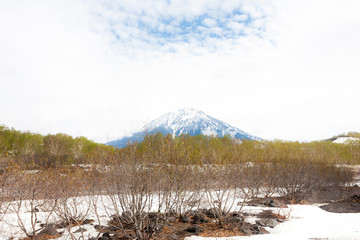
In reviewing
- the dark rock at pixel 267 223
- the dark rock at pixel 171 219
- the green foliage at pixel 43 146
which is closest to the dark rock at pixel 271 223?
the dark rock at pixel 267 223

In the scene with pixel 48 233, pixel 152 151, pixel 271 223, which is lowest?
pixel 48 233

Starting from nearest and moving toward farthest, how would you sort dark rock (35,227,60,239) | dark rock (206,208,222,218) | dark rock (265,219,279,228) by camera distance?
dark rock (35,227,60,239) < dark rock (265,219,279,228) < dark rock (206,208,222,218)

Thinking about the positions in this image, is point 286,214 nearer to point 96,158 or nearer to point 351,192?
point 96,158

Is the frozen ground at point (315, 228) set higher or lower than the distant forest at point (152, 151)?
lower

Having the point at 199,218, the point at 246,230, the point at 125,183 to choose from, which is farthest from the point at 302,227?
the point at 125,183

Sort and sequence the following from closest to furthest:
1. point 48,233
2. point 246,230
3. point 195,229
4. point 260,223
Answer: point 48,233, point 246,230, point 195,229, point 260,223

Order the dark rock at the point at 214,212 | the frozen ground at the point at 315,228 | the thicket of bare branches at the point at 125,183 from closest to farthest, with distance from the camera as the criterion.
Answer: the thicket of bare branches at the point at 125,183 → the frozen ground at the point at 315,228 → the dark rock at the point at 214,212

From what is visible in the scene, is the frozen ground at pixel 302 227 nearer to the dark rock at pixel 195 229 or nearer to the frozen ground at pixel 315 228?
the frozen ground at pixel 315 228

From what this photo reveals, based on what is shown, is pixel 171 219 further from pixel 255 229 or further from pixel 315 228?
pixel 315 228

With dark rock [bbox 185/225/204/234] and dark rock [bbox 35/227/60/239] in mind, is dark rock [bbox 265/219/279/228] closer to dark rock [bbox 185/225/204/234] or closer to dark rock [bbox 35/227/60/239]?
dark rock [bbox 185/225/204/234]

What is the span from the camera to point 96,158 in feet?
30.1

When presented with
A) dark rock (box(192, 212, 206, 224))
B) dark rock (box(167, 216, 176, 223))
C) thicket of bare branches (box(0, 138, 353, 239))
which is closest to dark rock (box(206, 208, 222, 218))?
thicket of bare branches (box(0, 138, 353, 239))

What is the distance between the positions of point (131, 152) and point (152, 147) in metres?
1.15

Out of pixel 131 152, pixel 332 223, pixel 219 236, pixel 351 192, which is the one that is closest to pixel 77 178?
pixel 131 152
